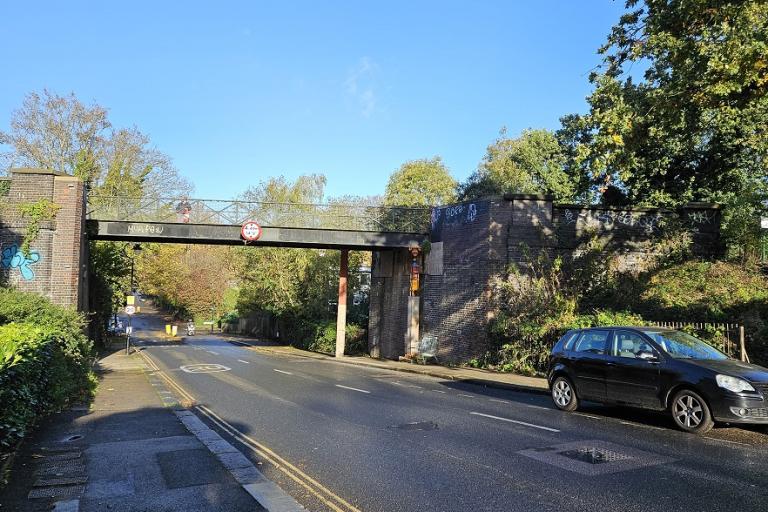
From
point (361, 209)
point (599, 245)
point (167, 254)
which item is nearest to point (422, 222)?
point (361, 209)

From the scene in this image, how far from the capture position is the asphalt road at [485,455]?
5.52 meters

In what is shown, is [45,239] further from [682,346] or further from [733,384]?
[733,384]

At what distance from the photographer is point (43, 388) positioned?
9258 mm

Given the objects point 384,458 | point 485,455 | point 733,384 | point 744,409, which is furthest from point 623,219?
point 384,458

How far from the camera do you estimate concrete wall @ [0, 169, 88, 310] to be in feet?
65.1

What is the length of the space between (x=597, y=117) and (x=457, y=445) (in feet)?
27.2

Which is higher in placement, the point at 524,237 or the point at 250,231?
the point at 250,231

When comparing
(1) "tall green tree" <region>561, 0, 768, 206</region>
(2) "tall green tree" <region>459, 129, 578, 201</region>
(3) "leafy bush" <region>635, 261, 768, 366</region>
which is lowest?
(3) "leafy bush" <region>635, 261, 768, 366</region>

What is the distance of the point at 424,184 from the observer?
176 feet

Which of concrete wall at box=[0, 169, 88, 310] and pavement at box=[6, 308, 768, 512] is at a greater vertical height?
concrete wall at box=[0, 169, 88, 310]

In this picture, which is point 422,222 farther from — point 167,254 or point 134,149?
point 167,254

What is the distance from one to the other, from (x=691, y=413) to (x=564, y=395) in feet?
8.56

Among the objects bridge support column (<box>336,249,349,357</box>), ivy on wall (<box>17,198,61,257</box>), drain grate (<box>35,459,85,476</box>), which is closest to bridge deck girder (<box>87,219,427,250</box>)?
bridge support column (<box>336,249,349,357</box>)

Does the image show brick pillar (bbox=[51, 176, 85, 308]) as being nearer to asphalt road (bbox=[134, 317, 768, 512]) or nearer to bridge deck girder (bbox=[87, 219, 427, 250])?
bridge deck girder (bbox=[87, 219, 427, 250])
